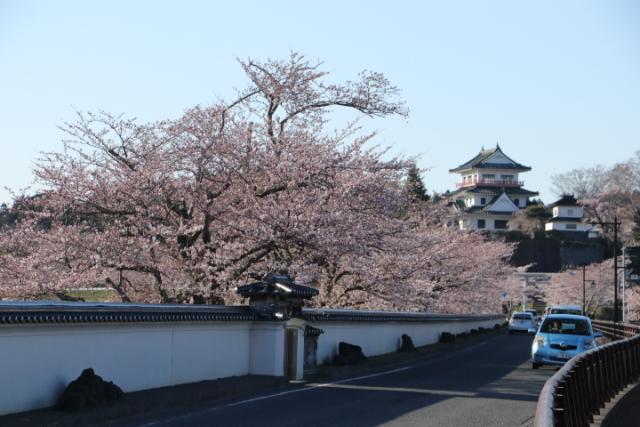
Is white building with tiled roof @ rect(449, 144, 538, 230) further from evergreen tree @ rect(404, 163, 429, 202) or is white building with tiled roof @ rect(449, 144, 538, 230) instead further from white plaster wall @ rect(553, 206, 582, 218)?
evergreen tree @ rect(404, 163, 429, 202)

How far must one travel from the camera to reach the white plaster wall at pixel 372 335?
22.8 metres

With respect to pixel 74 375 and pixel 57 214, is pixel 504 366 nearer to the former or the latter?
pixel 57 214

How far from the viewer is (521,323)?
5800 cm

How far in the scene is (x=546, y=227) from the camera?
123 m

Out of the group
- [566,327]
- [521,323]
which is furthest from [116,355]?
[521,323]

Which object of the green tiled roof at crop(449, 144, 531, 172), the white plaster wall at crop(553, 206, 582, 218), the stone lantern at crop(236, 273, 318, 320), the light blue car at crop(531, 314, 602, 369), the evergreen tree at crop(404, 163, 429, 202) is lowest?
the light blue car at crop(531, 314, 602, 369)

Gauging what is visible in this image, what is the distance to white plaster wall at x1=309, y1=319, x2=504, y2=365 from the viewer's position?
22.8 meters

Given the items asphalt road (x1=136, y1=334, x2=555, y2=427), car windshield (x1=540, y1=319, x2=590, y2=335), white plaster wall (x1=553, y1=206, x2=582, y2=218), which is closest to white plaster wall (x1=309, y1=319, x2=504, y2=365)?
asphalt road (x1=136, y1=334, x2=555, y2=427)

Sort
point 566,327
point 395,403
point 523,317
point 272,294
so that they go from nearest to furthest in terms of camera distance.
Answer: point 395,403, point 272,294, point 566,327, point 523,317

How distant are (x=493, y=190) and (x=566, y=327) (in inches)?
4008

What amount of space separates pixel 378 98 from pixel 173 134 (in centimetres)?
564

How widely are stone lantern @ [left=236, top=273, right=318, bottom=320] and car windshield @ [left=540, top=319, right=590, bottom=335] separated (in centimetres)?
1015

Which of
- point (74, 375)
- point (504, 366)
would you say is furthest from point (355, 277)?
point (74, 375)

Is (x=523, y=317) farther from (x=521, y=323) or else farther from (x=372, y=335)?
(x=372, y=335)
